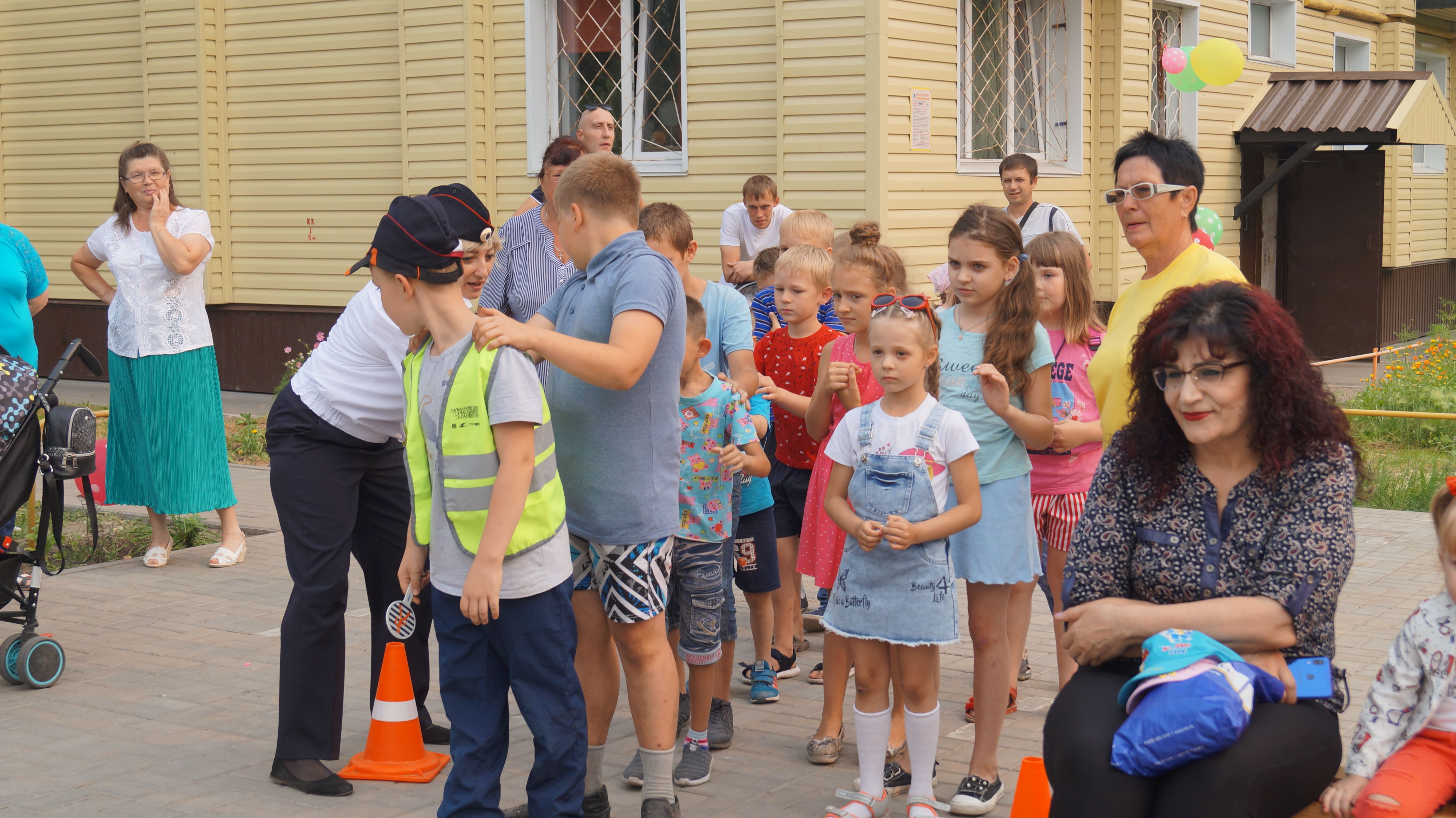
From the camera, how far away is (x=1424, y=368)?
1209cm

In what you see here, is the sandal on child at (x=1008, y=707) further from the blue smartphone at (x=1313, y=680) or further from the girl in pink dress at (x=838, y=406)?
the blue smartphone at (x=1313, y=680)

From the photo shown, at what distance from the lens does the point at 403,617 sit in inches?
160

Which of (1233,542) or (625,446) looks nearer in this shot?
(1233,542)

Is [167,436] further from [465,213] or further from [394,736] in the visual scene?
[465,213]

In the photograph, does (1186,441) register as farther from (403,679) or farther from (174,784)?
(174,784)

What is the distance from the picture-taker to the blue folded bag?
2844 millimetres

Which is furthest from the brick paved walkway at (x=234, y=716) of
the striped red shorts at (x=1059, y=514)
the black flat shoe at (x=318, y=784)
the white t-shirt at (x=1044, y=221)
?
the white t-shirt at (x=1044, y=221)

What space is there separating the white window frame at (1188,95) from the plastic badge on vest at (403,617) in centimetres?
1230

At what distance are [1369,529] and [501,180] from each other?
7983 millimetres

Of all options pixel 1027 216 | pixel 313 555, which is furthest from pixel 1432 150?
pixel 313 555

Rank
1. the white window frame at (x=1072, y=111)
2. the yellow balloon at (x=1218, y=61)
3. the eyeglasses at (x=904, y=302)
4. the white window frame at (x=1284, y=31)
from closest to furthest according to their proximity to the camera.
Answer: the eyeglasses at (x=904, y=302), the yellow balloon at (x=1218, y=61), the white window frame at (x=1072, y=111), the white window frame at (x=1284, y=31)

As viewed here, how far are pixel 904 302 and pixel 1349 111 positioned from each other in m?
13.7

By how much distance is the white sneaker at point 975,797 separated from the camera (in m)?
4.24

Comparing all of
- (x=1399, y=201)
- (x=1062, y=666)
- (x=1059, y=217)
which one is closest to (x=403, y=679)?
→ (x=1062, y=666)
